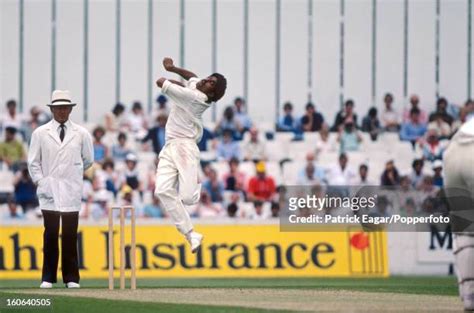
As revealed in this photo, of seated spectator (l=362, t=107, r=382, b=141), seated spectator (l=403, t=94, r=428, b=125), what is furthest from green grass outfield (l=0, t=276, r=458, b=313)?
seated spectator (l=403, t=94, r=428, b=125)

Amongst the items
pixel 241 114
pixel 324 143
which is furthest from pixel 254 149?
pixel 324 143

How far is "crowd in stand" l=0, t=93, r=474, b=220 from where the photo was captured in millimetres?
26172

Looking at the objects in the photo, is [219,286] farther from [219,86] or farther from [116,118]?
[116,118]

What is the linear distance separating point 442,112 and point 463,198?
15119mm

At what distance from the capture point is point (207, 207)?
2630cm

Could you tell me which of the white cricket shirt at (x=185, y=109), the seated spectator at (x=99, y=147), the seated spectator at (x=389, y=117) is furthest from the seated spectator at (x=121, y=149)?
the white cricket shirt at (x=185, y=109)

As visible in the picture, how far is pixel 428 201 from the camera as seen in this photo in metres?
25.8

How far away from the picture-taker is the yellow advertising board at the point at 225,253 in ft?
81.7

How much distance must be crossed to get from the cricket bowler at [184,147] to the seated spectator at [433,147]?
9.97 m

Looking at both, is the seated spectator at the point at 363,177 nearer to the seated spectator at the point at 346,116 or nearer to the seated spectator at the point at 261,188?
the seated spectator at the point at 261,188

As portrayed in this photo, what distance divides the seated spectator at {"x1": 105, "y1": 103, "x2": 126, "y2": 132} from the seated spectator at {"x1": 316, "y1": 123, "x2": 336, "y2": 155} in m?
3.28

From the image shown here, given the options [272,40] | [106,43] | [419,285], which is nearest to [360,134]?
[272,40]

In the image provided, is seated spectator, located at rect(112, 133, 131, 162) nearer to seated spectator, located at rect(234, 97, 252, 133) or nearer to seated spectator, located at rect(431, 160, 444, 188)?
seated spectator, located at rect(234, 97, 252, 133)

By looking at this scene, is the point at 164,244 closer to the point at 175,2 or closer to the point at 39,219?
the point at 39,219
